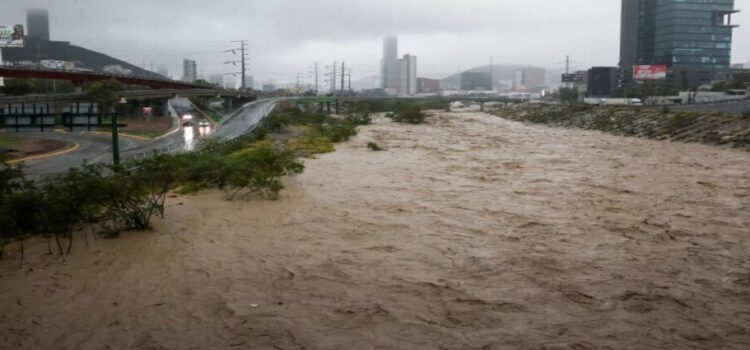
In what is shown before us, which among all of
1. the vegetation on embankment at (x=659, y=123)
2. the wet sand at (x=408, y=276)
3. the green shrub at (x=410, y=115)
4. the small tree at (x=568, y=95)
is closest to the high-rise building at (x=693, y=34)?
the small tree at (x=568, y=95)

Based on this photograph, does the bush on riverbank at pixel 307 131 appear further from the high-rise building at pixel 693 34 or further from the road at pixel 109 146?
the high-rise building at pixel 693 34

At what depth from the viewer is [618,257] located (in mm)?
12203

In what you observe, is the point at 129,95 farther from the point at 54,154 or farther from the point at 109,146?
the point at 54,154

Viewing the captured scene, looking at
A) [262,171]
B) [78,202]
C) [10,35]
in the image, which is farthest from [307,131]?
[10,35]

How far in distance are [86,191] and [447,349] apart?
10.0 m

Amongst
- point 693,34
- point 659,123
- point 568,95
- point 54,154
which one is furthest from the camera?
point 693,34

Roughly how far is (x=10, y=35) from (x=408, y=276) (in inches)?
3372

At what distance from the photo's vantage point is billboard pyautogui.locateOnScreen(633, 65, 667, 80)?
112000 mm

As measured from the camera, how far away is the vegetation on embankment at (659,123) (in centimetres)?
4050

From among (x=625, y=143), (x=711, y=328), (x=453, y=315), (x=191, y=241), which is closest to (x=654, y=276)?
(x=711, y=328)

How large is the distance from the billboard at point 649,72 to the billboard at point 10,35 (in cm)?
10780

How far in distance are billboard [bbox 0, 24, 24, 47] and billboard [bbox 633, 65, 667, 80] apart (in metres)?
108

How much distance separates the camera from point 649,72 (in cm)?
11238

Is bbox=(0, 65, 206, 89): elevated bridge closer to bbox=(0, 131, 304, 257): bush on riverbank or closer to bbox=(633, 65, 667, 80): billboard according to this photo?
bbox=(0, 131, 304, 257): bush on riverbank
